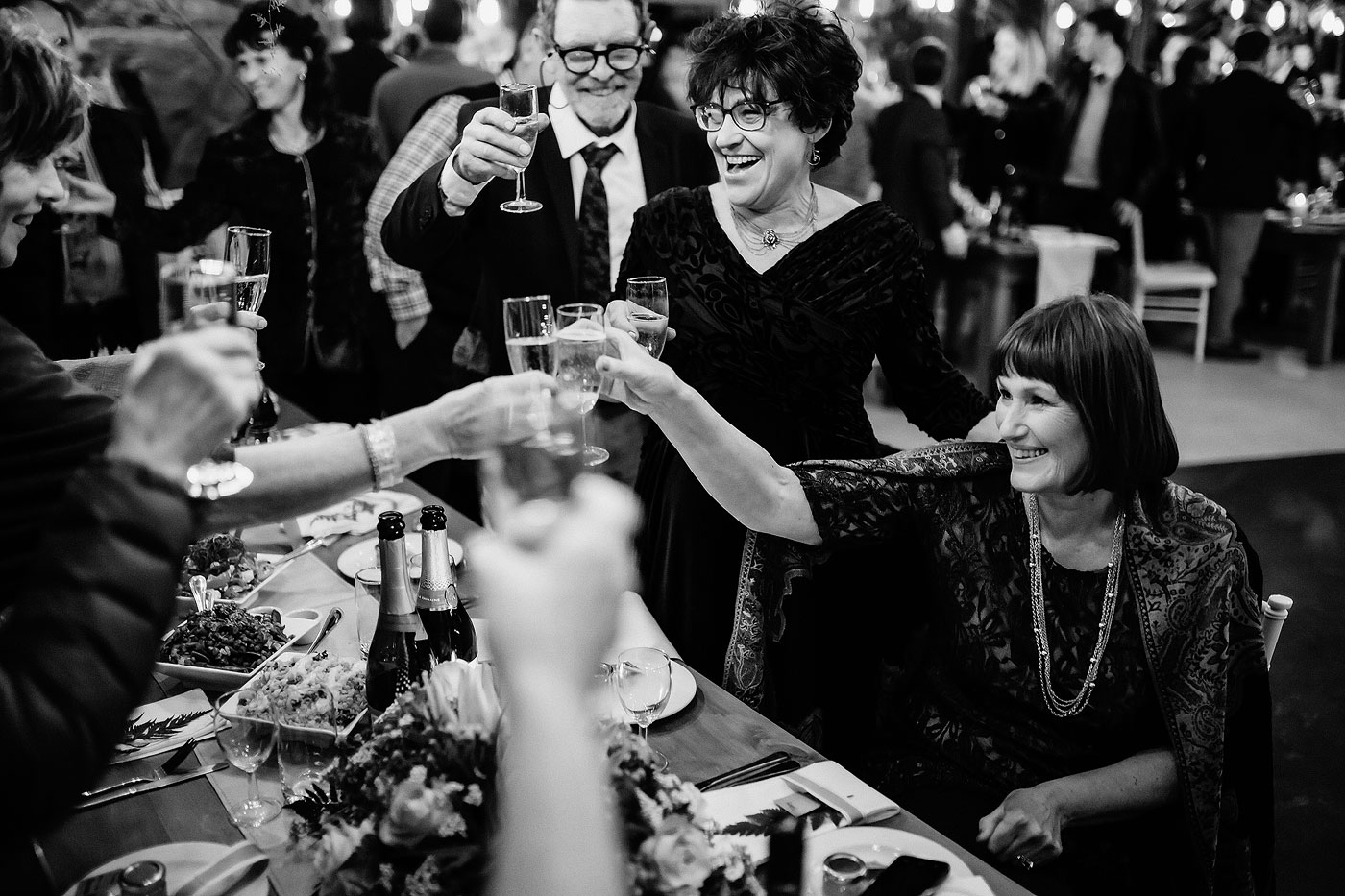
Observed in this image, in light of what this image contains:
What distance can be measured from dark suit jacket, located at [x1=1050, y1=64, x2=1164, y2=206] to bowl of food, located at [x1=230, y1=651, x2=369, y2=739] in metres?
7.15

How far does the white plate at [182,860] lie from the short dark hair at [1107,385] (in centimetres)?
129

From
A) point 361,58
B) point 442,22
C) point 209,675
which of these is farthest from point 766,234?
point 361,58

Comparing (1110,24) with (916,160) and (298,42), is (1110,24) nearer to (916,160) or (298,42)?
(916,160)

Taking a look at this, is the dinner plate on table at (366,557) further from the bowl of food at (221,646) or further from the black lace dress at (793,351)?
the black lace dress at (793,351)

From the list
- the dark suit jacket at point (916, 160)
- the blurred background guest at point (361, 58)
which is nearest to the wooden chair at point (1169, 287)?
the dark suit jacket at point (916, 160)

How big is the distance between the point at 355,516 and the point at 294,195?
5.33 feet

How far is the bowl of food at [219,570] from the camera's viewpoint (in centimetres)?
198

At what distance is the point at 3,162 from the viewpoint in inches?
46.5

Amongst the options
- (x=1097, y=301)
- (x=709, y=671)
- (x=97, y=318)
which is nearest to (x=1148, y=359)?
(x=1097, y=301)

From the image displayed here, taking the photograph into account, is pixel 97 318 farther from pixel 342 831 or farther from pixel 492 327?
pixel 342 831

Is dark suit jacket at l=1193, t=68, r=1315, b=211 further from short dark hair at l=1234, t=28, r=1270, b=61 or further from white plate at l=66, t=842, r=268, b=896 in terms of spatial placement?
white plate at l=66, t=842, r=268, b=896

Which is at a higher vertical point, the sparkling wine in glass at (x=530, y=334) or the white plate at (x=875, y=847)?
the sparkling wine in glass at (x=530, y=334)

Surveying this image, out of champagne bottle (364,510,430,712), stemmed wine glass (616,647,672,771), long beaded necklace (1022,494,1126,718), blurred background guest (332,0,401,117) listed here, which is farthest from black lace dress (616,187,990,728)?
blurred background guest (332,0,401,117)

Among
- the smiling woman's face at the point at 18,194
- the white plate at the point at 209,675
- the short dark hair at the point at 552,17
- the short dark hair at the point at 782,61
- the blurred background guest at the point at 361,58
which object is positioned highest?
the blurred background guest at the point at 361,58
